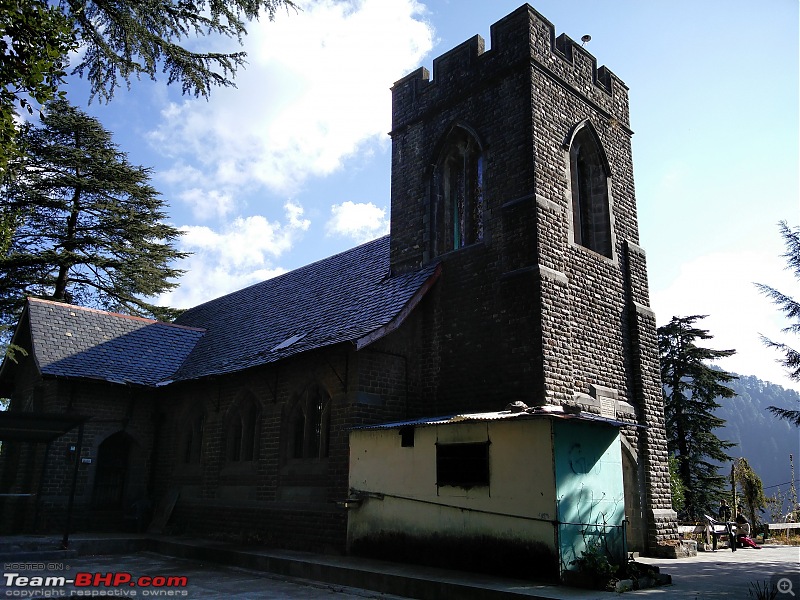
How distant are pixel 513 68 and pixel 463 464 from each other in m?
9.19

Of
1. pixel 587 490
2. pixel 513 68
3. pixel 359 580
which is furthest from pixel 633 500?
pixel 513 68

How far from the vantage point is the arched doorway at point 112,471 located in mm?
18406

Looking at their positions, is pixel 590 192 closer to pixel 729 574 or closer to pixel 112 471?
pixel 729 574

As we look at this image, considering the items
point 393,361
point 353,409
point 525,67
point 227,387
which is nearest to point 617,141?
point 525,67

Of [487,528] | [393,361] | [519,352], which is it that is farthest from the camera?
[393,361]

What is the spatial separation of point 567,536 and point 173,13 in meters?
9.63

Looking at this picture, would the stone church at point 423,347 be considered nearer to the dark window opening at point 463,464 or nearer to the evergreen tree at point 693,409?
the dark window opening at point 463,464

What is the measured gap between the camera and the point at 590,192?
615 inches

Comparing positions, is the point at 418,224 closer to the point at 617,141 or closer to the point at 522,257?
the point at 522,257

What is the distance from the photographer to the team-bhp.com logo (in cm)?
910

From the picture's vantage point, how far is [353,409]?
12930 mm

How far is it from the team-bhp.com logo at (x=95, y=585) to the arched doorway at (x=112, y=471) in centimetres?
726

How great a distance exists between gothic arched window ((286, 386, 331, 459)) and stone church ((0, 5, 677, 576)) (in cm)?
4

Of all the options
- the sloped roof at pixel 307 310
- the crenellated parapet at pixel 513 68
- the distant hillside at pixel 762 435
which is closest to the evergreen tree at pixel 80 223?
the sloped roof at pixel 307 310
